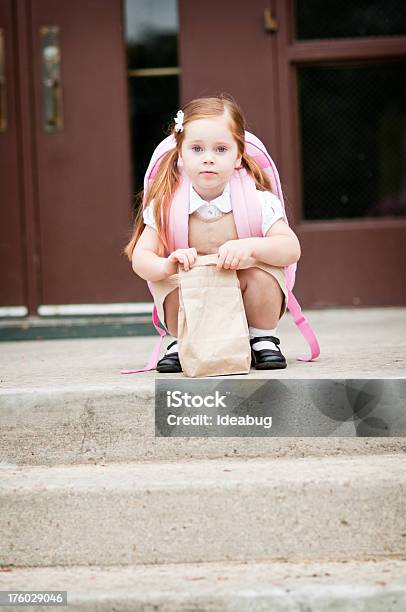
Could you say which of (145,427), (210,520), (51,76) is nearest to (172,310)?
(145,427)

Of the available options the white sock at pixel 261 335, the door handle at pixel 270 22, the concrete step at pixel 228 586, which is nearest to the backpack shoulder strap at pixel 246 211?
the white sock at pixel 261 335

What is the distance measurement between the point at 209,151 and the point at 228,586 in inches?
46.9

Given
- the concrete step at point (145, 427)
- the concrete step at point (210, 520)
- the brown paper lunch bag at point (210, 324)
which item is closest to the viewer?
the concrete step at point (210, 520)

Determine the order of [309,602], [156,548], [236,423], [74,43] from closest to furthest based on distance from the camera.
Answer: [309,602] < [156,548] < [236,423] < [74,43]

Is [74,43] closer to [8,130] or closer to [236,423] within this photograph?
[8,130]

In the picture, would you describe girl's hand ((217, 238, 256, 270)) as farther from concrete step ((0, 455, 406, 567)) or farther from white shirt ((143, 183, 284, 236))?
concrete step ((0, 455, 406, 567))

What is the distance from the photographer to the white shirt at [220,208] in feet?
8.51

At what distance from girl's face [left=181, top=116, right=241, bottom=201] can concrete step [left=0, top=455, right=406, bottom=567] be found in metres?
0.86

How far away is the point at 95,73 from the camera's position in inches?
172

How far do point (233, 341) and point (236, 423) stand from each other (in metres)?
0.24

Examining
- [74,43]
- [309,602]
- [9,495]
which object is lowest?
[309,602]

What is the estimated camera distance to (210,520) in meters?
2.13

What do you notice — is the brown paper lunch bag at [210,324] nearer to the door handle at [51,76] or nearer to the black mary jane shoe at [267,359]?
the black mary jane shoe at [267,359]

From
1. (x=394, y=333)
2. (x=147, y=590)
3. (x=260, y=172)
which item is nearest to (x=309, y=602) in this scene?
(x=147, y=590)
